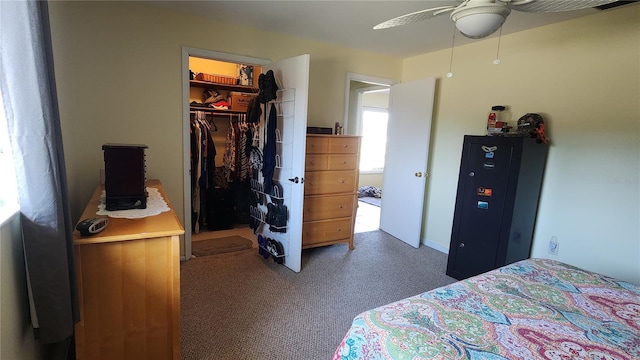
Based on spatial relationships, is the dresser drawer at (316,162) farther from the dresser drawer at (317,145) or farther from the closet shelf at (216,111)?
the closet shelf at (216,111)

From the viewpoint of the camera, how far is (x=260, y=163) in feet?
10.5

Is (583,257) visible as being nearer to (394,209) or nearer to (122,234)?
(394,209)

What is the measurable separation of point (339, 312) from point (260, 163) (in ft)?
5.42

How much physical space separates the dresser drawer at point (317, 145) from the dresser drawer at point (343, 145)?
61 millimetres

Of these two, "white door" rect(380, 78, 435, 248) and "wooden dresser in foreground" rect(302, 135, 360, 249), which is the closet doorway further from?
"white door" rect(380, 78, 435, 248)

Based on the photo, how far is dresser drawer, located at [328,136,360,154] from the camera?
3.33m

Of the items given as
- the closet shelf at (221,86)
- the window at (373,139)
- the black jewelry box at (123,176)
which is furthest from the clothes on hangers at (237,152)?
the window at (373,139)

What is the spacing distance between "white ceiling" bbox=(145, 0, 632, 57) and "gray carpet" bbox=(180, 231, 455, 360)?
2.36m

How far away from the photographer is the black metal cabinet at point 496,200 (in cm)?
254

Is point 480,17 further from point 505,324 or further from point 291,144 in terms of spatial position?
point 291,144

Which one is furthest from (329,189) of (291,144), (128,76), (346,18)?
(128,76)

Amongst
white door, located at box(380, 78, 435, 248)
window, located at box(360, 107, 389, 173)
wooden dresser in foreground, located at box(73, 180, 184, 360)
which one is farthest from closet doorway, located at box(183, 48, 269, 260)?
window, located at box(360, 107, 389, 173)

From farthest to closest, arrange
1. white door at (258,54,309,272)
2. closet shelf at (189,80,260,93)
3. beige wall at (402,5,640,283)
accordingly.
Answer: closet shelf at (189,80,260,93) → white door at (258,54,309,272) → beige wall at (402,5,640,283)

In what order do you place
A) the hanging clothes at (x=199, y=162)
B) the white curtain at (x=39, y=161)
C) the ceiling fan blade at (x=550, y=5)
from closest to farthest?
the white curtain at (x=39, y=161) → the ceiling fan blade at (x=550, y=5) → the hanging clothes at (x=199, y=162)
